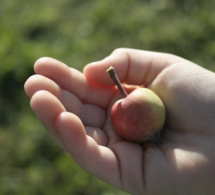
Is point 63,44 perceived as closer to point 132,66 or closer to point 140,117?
point 132,66

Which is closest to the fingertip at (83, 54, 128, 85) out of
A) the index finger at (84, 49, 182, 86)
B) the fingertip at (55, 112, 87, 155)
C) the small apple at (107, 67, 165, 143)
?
the index finger at (84, 49, 182, 86)

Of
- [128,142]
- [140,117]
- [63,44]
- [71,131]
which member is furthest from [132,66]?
[63,44]

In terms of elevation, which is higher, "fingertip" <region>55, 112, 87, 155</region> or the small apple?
"fingertip" <region>55, 112, 87, 155</region>

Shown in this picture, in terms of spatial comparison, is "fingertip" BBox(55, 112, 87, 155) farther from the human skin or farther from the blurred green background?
the blurred green background

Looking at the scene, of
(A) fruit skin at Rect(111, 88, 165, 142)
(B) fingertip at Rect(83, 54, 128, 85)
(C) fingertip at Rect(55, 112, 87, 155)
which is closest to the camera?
(C) fingertip at Rect(55, 112, 87, 155)

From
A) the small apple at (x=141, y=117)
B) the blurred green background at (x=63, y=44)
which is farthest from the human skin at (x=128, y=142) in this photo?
the blurred green background at (x=63, y=44)

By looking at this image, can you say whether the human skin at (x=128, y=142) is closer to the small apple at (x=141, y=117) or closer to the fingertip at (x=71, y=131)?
the fingertip at (x=71, y=131)
